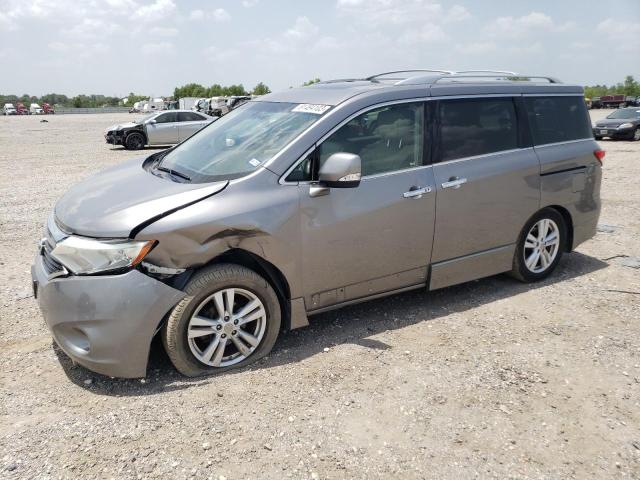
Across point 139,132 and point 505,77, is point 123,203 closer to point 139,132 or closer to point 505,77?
point 505,77

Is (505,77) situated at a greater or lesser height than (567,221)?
greater

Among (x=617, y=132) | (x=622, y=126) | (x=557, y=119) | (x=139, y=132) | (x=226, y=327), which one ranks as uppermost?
→ (x=557, y=119)

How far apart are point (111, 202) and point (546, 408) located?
9.80ft

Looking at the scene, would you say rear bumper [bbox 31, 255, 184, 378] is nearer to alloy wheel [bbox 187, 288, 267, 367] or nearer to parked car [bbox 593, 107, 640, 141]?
alloy wheel [bbox 187, 288, 267, 367]

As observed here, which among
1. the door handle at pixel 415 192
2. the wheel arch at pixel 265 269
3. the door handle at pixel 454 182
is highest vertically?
the door handle at pixel 454 182

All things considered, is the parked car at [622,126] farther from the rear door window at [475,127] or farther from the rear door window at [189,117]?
the rear door window at [475,127]

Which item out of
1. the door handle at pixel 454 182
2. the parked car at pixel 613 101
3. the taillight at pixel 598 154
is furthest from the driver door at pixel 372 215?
the parked car at pixel 613 101

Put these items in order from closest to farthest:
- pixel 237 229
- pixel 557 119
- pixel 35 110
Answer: pixel 237 229 < pixel 557 119 < pixel 35 110

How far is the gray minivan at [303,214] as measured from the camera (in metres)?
3.12

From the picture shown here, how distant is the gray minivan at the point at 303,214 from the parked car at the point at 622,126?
1881 cm

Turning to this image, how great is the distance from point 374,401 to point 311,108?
2.12m

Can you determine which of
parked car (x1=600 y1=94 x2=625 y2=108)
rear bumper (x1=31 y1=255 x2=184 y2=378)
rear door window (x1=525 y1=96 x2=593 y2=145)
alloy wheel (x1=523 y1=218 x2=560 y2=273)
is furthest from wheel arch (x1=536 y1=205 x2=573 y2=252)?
parked car (x1=600 y1=94 x2=625 y2=108)

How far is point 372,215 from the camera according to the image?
12.4 feet

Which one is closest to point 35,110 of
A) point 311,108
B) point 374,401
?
point 311,108
